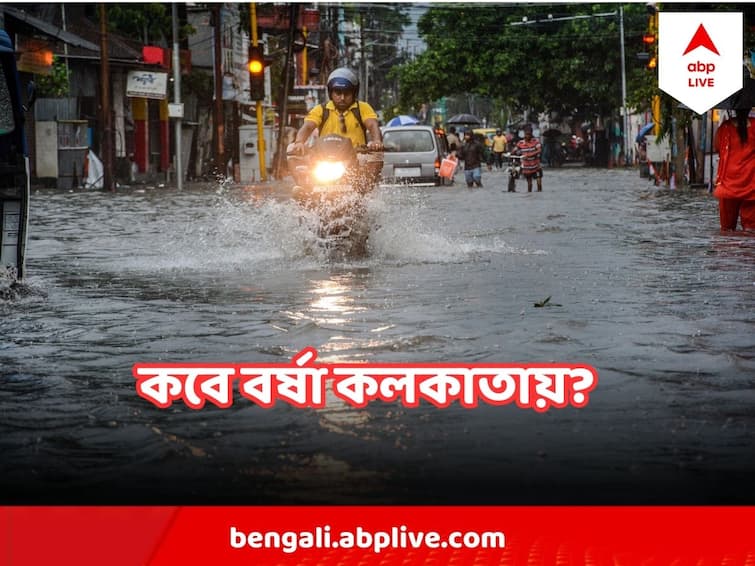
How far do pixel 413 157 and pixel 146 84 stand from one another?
606 cm

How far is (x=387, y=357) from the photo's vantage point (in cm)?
544

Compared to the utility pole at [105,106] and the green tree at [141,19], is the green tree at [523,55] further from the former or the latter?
the utility pole at [105,106]

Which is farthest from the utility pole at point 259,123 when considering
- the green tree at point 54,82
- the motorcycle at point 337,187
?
the motorcycle at point 337,187

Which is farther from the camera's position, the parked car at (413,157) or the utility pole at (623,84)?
the utility pole at (623,84)

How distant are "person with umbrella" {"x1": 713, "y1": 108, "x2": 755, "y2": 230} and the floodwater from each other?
20.9 inches

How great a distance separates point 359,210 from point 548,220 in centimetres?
575

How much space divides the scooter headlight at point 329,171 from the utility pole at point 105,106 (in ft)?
60.5

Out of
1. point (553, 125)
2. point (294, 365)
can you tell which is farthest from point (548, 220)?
point (553, 125)

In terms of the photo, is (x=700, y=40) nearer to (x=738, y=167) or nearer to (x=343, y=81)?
(x=343, y=81)

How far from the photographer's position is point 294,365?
4.25 metres

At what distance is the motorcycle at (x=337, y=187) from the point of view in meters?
9.70

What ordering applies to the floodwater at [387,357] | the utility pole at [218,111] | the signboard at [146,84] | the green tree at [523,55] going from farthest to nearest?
1. the green tree at [523,55]
2. the utility pole at [218,111]
3. the signboard at [146,84]
4. the floodwater at [387,357]
